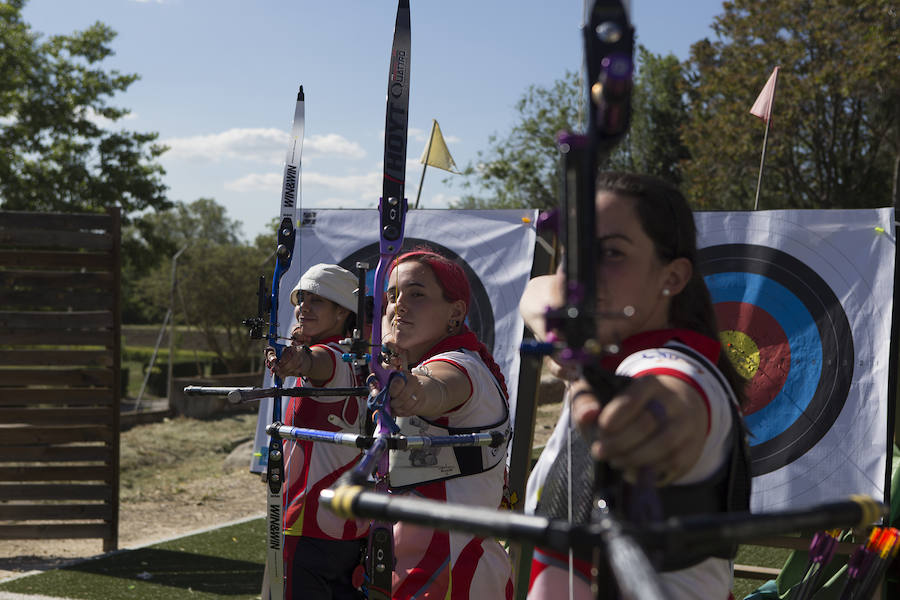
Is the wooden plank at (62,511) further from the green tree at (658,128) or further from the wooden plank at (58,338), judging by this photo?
the green tree at (658,128)

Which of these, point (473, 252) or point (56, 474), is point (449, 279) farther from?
point (56, 474)

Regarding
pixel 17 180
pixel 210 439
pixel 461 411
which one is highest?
pixel 17 180

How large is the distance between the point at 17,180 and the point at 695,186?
1405 cm

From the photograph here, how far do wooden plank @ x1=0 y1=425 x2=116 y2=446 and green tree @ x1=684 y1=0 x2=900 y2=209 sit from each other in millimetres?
12740

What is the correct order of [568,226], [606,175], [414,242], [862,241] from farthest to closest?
1. [414,242]
2. [862,241]
3. [606,175]
4. [568,226]

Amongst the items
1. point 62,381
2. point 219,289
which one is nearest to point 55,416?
point 62,381

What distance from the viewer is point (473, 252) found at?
201 inches

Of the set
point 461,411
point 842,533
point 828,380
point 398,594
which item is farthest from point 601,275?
point 828,380

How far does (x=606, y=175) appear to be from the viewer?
1246 millimetres

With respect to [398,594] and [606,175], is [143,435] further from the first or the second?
[606,175]

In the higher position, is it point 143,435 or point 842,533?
point 842,533

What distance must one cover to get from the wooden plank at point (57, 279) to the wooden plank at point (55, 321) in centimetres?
18

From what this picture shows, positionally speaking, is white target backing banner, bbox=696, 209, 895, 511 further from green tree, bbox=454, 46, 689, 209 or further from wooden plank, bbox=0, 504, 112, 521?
green tree, bbox=454, 46, 689, 209

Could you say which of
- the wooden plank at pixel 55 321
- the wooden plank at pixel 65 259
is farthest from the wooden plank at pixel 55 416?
the wooden plank at pixel 65 259
